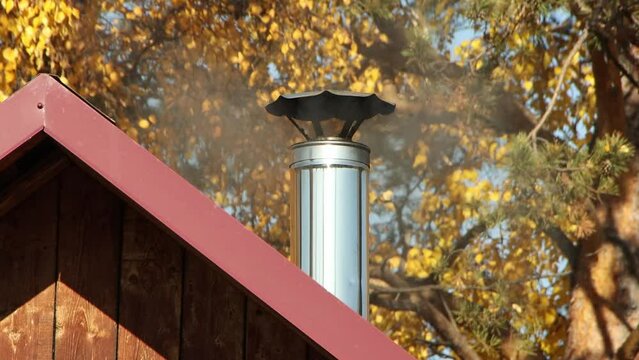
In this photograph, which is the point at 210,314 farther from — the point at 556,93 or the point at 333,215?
the point at 556,93

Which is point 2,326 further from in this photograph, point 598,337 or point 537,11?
point 598,337

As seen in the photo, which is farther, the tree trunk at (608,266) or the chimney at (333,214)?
the tree trunk at (608,266)

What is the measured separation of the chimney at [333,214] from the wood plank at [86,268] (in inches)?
60.2

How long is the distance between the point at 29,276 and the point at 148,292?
0.33 meters

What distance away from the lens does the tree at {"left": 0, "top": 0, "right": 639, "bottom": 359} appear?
32.5 feet

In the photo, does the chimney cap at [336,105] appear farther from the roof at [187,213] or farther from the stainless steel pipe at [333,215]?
the roof at [187,213]

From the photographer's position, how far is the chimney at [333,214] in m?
4.80

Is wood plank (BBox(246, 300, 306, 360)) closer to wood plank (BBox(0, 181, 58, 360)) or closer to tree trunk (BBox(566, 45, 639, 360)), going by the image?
wood plank (BBox(0, 181, 58, 360))

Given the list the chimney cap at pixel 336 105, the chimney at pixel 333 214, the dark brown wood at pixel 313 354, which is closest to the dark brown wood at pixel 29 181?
the dark brown wood at pixel 313 354

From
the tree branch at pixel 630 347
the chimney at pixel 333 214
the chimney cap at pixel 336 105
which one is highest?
the tree branch at pixel 630 347

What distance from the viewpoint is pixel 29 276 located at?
3.31 metres

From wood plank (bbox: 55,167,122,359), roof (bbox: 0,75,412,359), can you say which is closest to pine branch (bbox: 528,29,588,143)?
wood plank (bbox: 55,167,122,359)

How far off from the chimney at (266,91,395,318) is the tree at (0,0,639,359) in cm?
407

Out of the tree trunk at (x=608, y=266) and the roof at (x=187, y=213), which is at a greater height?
the tree trunk at (x=608, y=266)
